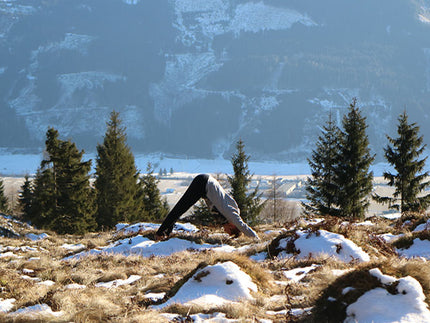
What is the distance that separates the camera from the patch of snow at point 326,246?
23.9 feet

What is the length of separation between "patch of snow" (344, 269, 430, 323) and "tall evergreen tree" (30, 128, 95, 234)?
37.3 metres

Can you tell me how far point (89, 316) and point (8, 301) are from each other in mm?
2037

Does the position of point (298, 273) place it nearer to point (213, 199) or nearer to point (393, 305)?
point (393, 305)

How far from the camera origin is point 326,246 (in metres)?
7.74

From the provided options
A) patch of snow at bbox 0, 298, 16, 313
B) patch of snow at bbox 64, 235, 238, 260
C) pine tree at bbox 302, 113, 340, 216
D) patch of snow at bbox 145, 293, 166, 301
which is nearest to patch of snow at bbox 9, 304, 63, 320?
patch of snow at bbox 0, 298, 16, 313

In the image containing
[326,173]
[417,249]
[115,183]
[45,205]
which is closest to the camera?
[417,249]

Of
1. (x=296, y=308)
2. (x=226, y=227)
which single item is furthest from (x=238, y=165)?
(x=296, y=308)

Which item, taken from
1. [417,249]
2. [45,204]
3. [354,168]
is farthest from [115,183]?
[417,249]

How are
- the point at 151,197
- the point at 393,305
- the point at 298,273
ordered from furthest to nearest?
1. the point at 151,197
2. the point at 298,273
3. the point at 393,305

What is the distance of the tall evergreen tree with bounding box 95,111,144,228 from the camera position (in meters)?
44.8

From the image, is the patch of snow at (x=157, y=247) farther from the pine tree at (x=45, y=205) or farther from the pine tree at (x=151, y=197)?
the pine tree at (x=151, y=197)

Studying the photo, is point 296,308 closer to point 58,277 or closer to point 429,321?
point 429,321

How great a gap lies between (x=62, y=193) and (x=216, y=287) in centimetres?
3698

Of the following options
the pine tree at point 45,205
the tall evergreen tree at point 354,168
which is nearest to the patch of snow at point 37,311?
the tall evergreen tree at point 354,168
